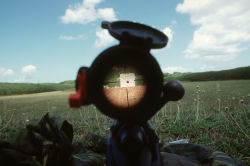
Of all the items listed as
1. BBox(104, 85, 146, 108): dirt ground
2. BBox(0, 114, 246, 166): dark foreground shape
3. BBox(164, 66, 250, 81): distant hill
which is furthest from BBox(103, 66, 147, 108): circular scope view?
BBox(164, 66, 250, 81): distant hill

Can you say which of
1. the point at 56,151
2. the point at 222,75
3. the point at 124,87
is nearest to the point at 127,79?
the point at 124,87

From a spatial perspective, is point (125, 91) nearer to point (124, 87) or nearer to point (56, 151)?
point (124, 87)

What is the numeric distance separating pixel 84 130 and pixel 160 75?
1.84 m

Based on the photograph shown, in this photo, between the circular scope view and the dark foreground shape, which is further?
the dark foreground shape

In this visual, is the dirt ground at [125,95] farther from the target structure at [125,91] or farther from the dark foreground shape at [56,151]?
the dark foreground shape at [56,151]

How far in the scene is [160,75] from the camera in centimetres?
84

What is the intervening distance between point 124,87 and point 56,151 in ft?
1.75

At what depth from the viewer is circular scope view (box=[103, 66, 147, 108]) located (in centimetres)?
87

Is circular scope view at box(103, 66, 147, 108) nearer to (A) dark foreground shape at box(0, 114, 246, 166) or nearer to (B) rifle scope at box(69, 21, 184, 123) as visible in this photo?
(B) rifle scope at box(69, 21, 184, 123)

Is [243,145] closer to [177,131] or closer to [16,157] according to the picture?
[177,131]

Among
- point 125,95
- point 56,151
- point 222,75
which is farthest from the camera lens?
point 222,75

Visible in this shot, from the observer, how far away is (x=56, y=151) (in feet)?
3.55

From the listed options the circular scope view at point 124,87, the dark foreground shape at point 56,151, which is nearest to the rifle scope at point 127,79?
the circular scope view at point 124,87

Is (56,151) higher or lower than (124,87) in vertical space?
lower
